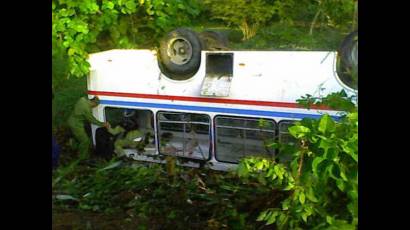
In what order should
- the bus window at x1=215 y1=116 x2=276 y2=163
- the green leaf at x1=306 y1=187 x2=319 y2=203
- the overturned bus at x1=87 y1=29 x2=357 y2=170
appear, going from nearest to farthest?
the green leaf at x1=306 y1=187 x2=319 y2=203, the overturned bus at x1=87 y1=29 x2=357 y2=170, the bus window at x1=215 y1=116 x2=276 y2=163

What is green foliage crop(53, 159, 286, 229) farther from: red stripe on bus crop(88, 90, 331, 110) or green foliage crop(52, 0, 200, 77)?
green foliage crop(52, 0, 200, 77)

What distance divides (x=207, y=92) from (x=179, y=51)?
55 centimetres

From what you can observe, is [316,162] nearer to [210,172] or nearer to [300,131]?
[300,131]

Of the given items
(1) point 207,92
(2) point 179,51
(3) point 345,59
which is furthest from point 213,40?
(3) point 345,59

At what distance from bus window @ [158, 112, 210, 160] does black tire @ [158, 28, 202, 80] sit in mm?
388

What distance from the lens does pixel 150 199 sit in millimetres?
3707

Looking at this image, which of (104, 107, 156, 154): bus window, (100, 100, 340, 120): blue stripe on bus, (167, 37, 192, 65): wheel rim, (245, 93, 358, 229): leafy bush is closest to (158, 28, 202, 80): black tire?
(167, 37, 192, 65): wheel rim

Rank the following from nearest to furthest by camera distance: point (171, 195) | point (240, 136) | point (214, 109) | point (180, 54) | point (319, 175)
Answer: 1. point (319, 175)
2. point (171, 195)
3. point (240, 136)
4. point (214, 109)
5. point (180, 54)

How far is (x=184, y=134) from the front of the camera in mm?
4688

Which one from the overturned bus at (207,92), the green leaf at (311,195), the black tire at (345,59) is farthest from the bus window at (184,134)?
the green leaf at (311,195)

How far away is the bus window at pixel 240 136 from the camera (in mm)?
4246

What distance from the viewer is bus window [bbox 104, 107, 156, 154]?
16.2 feet

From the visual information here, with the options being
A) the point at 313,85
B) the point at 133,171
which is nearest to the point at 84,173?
the point at 133,171

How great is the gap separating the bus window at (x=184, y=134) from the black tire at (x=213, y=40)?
2.27ft
